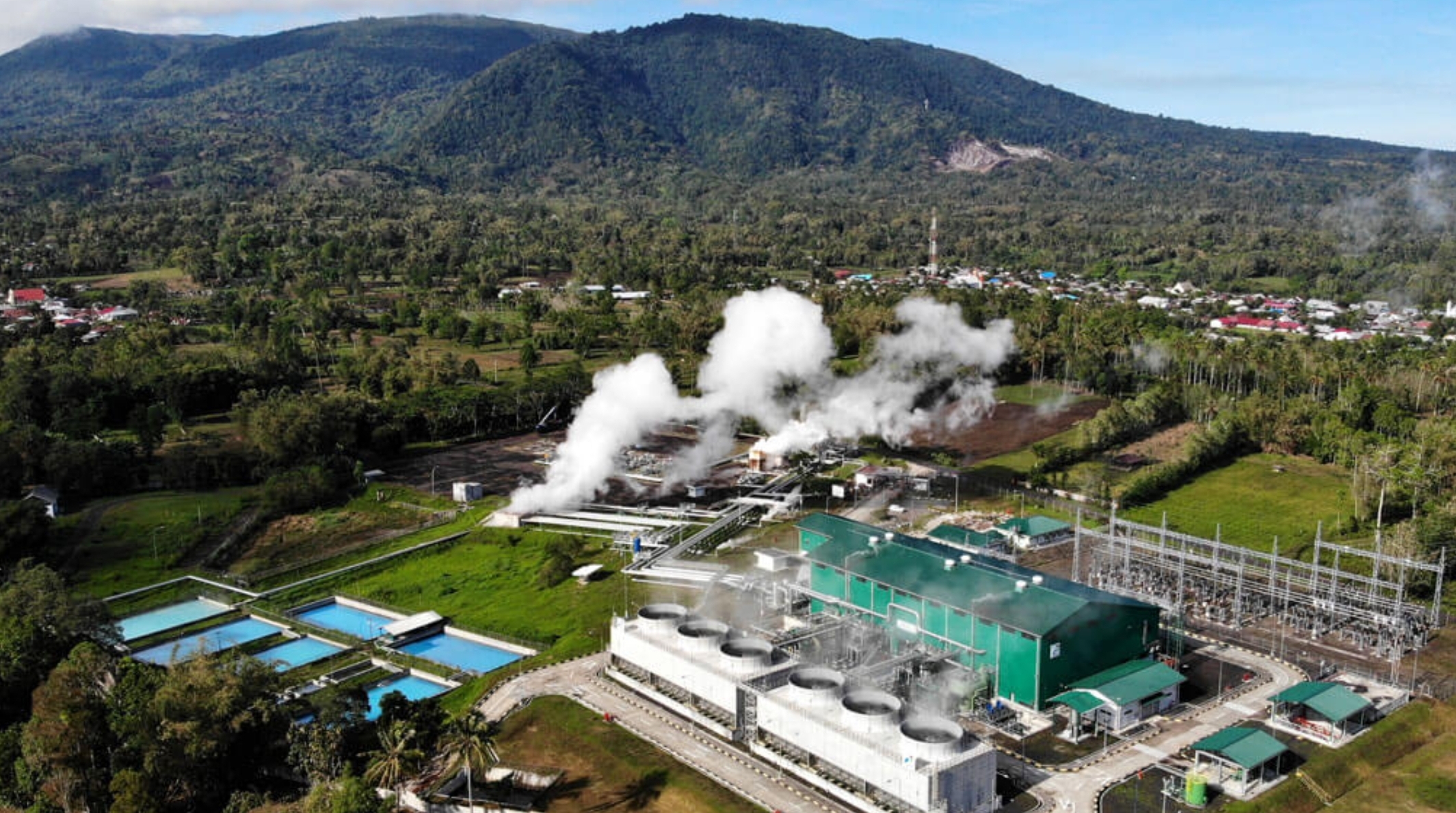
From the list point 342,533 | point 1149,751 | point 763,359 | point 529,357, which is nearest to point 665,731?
point 1149,751

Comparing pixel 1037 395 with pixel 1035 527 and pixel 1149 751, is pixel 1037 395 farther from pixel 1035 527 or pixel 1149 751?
pixel 1149 751

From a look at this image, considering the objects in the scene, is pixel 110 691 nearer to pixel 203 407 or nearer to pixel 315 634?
pixel 315 634

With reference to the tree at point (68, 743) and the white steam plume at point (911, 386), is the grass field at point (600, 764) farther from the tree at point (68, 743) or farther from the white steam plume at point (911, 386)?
the white steam plume at point (911, 386)

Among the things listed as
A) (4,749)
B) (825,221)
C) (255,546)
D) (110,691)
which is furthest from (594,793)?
(825,221)

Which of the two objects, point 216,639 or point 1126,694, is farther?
point 216,639

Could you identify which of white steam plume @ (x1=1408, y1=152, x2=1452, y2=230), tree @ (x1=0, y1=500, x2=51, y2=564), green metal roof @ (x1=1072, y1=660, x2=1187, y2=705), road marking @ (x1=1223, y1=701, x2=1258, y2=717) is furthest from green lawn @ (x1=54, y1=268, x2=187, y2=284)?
white steam plume @ (x1=1408, y1=152, x2=1452, y2=230)

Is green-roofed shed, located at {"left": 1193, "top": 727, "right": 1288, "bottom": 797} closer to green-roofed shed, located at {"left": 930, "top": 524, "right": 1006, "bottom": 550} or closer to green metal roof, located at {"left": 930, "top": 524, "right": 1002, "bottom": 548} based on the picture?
green-roofed shed, located at {"left": 930, "top": 524, "right": 1006, "bottom": 550}
